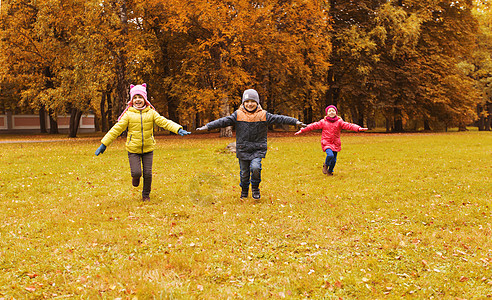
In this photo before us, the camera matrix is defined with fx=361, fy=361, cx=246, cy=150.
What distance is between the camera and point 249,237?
6.68 meters

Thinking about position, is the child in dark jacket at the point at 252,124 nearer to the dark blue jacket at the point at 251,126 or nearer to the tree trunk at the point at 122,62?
the dark blue jacket at the point at 251,126

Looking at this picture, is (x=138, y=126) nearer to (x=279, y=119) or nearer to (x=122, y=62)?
(x=279, y=119)

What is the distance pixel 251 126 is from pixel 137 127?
2781 millimetres

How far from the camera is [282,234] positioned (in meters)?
6.84

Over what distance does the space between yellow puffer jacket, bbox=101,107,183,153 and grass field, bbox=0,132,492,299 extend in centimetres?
154

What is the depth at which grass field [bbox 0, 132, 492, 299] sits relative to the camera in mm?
4773

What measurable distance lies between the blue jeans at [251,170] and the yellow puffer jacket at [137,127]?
Answer: 196cm

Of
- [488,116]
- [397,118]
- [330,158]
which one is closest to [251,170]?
[330,158]

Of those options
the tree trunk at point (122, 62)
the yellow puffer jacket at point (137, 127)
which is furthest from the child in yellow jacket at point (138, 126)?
the tree trunk at point (122, 62)

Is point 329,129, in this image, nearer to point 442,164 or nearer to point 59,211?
point 442,164

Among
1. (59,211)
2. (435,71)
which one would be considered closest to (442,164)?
(59,211)

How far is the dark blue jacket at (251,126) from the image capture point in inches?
350

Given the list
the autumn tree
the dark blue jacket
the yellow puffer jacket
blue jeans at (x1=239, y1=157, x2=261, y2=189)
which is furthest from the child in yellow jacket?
the autumn tree

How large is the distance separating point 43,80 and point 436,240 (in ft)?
113
